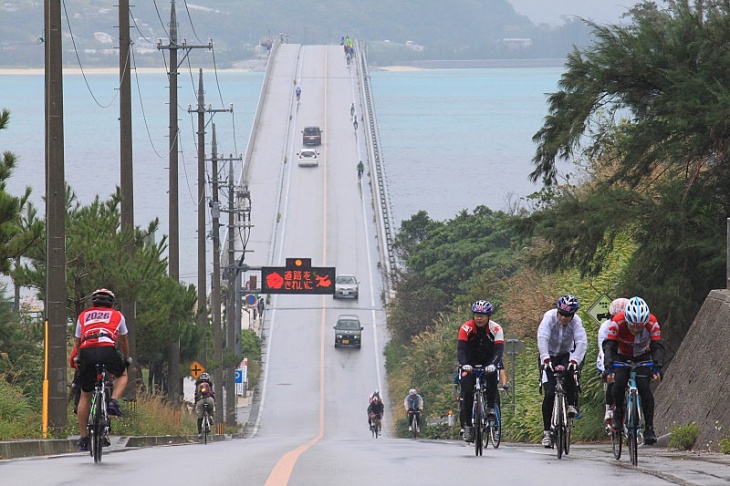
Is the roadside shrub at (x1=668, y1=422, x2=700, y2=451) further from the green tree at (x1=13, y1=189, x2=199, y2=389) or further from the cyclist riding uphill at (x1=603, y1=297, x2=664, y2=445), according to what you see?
the green tree at (x1=13, y1=189, x2=199, y2=389)

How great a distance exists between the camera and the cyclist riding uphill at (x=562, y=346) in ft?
50.7

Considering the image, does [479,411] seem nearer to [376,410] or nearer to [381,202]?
[376,410]

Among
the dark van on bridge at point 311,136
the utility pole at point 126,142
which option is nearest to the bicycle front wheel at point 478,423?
the utility pole at point 126,142

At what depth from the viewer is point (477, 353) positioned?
16391mm

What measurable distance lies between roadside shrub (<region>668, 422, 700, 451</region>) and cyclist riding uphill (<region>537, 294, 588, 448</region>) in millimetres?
3057

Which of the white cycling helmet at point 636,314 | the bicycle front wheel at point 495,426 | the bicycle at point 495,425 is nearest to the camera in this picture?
the white cycling helmet at point 636,314

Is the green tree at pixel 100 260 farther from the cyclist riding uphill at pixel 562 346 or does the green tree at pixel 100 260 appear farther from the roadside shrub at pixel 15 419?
the cyclist riding uphill at pixel 562 346

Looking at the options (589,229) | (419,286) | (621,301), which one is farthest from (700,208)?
(419,286)

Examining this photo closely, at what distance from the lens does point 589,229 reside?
83.3 feet

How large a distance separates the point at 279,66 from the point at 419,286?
94008 mm

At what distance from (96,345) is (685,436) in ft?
25.6

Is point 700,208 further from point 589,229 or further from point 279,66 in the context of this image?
point 279,66

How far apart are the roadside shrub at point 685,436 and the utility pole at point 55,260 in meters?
8.33

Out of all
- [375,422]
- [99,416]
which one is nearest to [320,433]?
[375,422]
